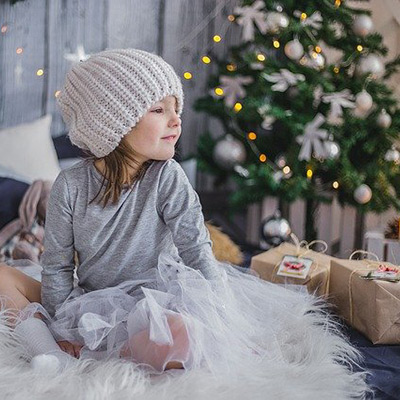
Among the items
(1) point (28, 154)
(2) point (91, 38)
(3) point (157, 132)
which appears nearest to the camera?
(3) point (157, 132)

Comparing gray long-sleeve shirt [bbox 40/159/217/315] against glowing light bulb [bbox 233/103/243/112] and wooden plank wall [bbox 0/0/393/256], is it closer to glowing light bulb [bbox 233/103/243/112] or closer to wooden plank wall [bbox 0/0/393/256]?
glowing light bulb [bbox 233/103/243/112]

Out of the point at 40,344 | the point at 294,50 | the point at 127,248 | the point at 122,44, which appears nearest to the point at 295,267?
the point at 127,248

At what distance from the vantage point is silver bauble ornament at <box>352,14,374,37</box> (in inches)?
99.0

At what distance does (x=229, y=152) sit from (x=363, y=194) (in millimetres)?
502

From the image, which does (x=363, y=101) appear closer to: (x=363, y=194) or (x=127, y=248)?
(x=363, y=194)

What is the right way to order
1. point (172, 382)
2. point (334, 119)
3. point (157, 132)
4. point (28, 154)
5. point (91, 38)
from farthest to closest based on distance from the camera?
1. point (91, 38)
2. point (334, 119)
3. point (28, 154)
4. point (157, 132)
5. point (172, 382)

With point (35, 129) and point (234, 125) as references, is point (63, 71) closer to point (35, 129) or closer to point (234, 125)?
point (35, 129)

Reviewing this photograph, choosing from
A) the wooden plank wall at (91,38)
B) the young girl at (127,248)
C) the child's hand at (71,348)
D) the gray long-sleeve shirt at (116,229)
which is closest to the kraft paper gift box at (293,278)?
the young girl at (127,248)

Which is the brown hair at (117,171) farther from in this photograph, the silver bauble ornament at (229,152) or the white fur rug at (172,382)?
the silver bauble ornament at (229,152)

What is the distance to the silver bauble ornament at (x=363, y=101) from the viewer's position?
245cm

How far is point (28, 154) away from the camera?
7.84 ft

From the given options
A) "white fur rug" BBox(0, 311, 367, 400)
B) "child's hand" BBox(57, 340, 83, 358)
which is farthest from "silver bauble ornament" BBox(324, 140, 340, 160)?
"child's hand" BBox(57, 340, 83, 358)

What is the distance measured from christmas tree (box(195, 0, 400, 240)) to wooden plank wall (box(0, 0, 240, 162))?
41cm

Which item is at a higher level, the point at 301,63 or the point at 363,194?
the point at 301,63
